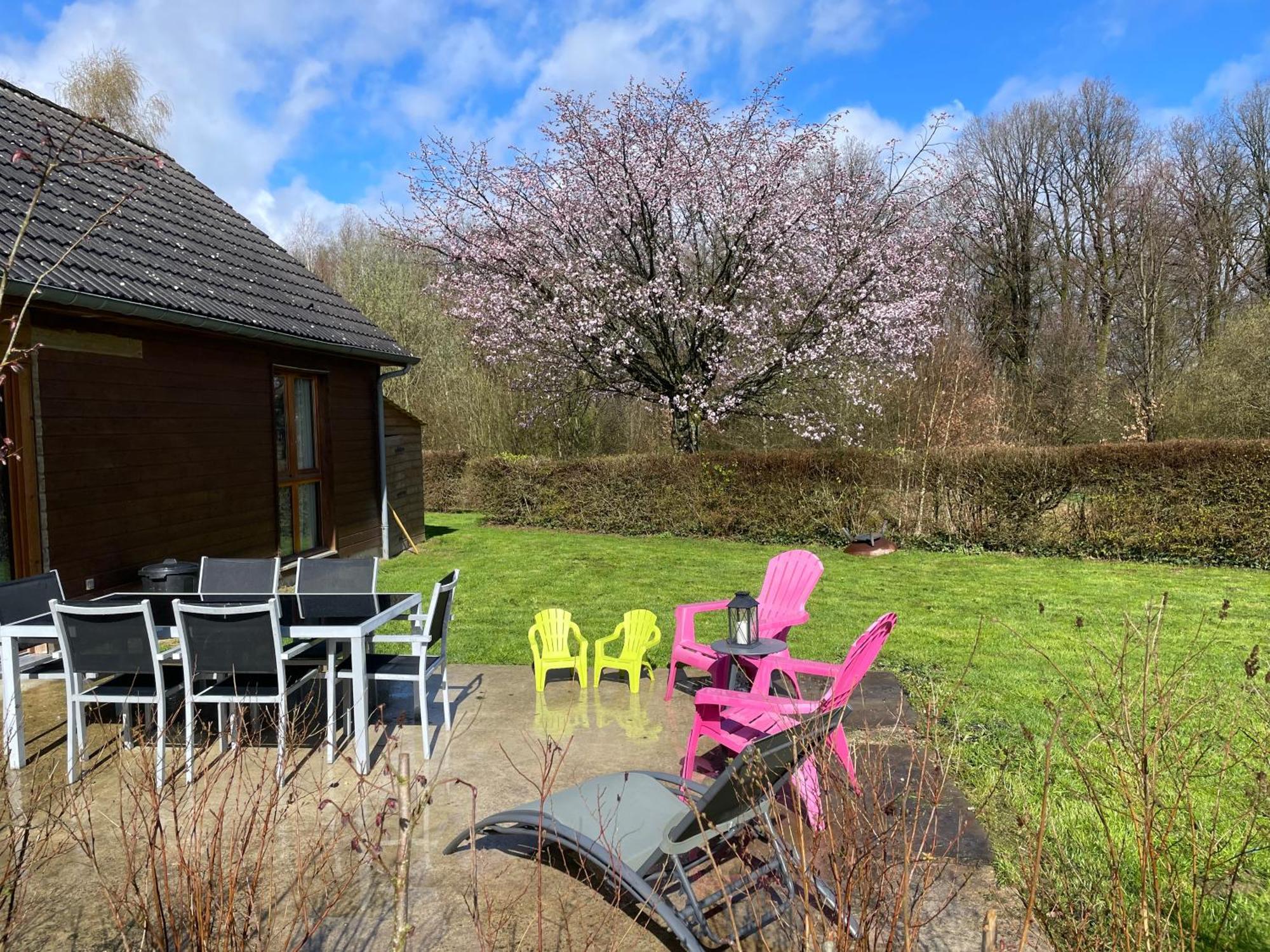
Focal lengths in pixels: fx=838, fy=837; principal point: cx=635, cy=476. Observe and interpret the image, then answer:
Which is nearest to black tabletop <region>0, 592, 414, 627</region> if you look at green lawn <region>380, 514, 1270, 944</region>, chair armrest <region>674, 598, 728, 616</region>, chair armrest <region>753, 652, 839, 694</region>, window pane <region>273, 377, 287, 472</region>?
green lawn <region>380, 514, 1270, 944</region>

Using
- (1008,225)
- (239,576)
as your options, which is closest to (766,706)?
(239,576)

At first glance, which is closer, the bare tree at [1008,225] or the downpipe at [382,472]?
the downpipe at [382,472]

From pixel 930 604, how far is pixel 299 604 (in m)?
5.85

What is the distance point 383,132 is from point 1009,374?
15635 mm

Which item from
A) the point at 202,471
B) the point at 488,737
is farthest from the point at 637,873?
the point at 202,471

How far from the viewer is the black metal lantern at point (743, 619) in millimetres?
4457

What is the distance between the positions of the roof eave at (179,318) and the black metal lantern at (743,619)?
4252 mm

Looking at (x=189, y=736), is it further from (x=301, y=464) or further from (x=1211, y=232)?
(x=1211, y=232)

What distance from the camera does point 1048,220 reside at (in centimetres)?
2228

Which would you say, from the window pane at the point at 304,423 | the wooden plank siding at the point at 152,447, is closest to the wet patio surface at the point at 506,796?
the wooden plank siding at the point at 152,447

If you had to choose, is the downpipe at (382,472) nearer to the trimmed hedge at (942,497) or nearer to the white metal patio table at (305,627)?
the trimmed hedge at (942,497)

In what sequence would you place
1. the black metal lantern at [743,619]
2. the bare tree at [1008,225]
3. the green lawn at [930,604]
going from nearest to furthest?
the black metal lantern at [743,619], the green lawn at [930,604], the bare tree at [1008,225]

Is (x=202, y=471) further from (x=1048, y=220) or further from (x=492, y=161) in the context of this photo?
(x=1048, y=220)

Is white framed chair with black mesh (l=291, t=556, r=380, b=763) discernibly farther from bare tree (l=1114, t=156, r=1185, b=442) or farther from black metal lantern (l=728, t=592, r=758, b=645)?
bare tree (l=1114, t=156, r=1185, b=442)
